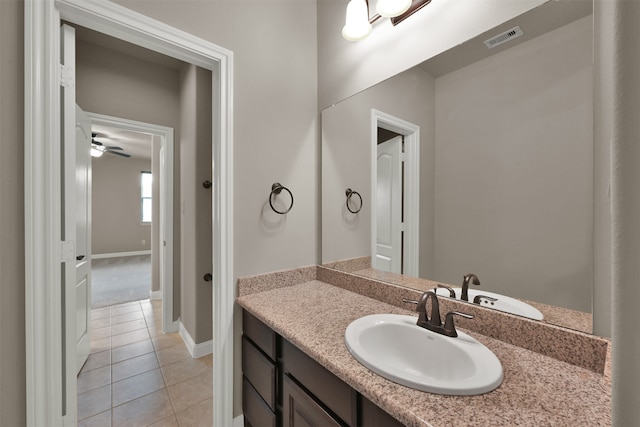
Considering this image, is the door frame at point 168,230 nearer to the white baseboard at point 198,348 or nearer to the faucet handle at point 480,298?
the white baseboard at point 198,348

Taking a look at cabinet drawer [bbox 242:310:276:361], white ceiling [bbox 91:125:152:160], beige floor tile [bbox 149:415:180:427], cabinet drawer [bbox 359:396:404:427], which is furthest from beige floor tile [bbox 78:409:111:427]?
white ceiling [bbox 91:125:152:160]

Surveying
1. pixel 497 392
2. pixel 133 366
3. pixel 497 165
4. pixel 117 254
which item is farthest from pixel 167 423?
pixel 117 254

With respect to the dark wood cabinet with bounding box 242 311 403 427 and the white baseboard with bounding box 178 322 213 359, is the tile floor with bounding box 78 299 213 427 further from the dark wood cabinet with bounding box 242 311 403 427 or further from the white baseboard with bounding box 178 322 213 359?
the dark wood cabinet with bounding box 242 311 403 427

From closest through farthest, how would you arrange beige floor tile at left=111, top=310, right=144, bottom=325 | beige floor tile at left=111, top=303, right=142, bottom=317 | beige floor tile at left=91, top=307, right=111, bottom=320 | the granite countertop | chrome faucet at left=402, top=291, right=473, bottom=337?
the granite countertop
chrome faucet at left=402, top=291, right=473, bottom=337
beige floor tile at left=111, top=310, right=144, bottom=325
beige floor tile at left=91, top=307, right=111, bottom=320
beige floor tile at left=111, top=303, right=142, bottom=317

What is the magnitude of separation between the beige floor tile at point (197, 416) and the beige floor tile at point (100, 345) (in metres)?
1.30

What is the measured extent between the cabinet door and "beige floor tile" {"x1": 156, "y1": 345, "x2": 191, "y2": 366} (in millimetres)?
1621

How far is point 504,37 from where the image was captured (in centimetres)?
101

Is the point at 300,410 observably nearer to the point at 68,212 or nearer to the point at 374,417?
the point at 374,417

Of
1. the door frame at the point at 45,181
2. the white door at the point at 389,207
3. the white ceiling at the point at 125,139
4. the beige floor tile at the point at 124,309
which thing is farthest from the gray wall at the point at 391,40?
the white ceiling at the point at 125,139

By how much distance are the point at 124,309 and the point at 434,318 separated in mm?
3863

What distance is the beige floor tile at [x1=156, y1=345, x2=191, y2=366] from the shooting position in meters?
2.27

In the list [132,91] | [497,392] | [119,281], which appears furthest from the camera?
[119,281]

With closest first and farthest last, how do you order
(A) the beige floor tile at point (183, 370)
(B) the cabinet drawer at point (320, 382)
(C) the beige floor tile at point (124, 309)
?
(B) the cabinet drawer at point (320, 382)
(A) the beige floor tile at point (183, 370)
(C) the beige floor tile at point (124, 309)

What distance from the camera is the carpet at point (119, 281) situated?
12.5 ft
